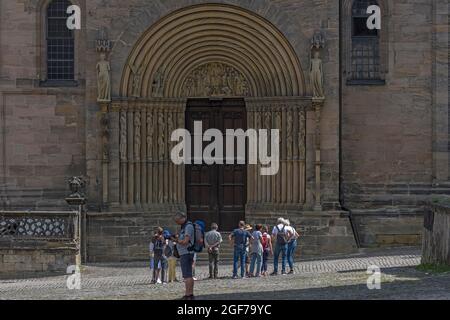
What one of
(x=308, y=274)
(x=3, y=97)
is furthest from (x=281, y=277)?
(x=3, y=97)

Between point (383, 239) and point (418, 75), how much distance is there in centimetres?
458

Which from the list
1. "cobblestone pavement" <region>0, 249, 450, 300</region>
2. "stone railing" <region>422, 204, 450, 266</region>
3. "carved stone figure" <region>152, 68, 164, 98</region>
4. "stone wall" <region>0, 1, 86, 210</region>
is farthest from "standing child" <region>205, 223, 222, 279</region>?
"stone wall" <region>0, 1, 86, 210</region>

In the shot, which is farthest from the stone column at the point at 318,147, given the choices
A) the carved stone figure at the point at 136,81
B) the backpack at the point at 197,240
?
the backpack at the point at 197,240

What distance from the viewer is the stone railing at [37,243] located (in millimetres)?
33562

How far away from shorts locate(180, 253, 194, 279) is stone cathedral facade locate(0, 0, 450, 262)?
11653 millimetres

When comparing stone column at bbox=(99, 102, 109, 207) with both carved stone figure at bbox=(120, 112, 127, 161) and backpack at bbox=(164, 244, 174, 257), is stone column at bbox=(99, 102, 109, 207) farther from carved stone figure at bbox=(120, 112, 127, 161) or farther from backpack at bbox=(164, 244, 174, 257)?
backpack at bbox=(164, 244, 174, 257)

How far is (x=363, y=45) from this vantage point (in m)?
37.4

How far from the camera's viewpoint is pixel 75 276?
107ft

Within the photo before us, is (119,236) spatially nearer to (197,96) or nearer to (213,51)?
(197,96)

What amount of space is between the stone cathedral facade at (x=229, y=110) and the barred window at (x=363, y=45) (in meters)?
0.04

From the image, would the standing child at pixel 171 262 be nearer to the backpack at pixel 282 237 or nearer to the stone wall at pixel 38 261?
the backpack at pixel 282 237

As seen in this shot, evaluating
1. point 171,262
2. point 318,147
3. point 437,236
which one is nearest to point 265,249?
point 171,262
